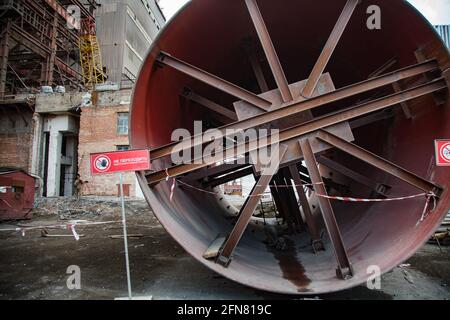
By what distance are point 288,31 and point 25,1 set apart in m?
21.7

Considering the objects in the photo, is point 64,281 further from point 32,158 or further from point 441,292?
point 32,158

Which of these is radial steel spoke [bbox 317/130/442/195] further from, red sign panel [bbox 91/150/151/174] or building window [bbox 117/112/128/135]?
building window [bbox 117/112/128/135]

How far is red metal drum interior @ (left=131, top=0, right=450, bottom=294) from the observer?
335cm

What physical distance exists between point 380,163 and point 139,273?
356cm

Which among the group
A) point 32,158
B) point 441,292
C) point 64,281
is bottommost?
point 441,292

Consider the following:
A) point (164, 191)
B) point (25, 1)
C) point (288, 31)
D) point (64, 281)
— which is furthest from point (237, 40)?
point (25, 1)

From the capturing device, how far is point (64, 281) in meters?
4.27

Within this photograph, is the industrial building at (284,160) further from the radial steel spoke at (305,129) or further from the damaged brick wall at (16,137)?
the damaged brick wall at (16,137)

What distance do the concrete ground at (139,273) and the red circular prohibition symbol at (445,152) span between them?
172cm

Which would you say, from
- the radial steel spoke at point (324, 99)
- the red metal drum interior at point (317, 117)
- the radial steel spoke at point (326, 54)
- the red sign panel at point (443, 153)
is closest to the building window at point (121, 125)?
the red metal drum interior at point (317, 117)

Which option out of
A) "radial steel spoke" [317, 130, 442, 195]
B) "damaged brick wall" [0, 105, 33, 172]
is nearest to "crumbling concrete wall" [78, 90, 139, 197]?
"damaged brick wall" [0, 105, 33, 172]

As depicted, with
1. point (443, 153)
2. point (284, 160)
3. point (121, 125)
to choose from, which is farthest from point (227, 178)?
point (121, 125)

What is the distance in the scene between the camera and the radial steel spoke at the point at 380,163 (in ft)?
10.9

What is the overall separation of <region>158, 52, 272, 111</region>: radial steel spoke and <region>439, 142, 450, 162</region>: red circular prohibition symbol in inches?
74.3
